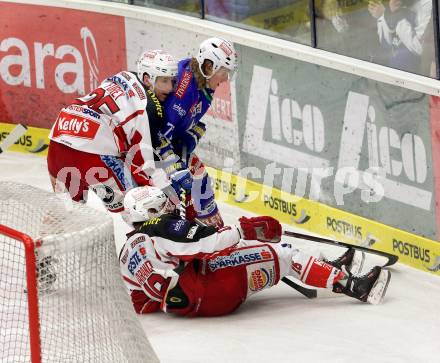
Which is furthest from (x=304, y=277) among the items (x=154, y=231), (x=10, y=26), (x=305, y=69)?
(x=10, y=26)

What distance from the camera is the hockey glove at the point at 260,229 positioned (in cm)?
631

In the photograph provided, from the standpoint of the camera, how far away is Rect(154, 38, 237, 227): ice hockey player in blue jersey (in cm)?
712

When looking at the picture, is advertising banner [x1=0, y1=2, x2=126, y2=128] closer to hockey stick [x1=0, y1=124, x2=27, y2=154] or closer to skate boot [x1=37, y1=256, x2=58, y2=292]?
hockey stick [x1=0, y1=124, x2=27, y2=154]

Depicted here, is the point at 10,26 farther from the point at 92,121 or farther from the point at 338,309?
the point at 338,309

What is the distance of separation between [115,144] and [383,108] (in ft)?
5.27

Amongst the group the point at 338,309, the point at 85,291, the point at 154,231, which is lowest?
the point at 338,309

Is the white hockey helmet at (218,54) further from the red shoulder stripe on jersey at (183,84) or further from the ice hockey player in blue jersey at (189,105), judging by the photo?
the red shoulder stripe on jersey at (183,84)

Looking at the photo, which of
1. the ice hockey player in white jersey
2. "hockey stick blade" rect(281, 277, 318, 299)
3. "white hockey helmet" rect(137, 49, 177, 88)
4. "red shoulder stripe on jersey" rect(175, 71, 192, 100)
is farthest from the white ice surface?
"white hockey helmet" rect(137, 49, 177, 88)

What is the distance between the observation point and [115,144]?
713 cm

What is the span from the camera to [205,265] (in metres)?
6.30

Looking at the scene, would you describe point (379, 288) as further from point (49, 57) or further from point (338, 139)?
point (49, 57)

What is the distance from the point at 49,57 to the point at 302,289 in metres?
3.90

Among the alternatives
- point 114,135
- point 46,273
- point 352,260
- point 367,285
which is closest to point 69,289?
point 46,273

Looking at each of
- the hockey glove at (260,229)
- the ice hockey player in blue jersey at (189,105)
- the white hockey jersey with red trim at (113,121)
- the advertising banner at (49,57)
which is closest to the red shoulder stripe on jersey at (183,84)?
the ice hockey player in blue jersey at (189,105)
